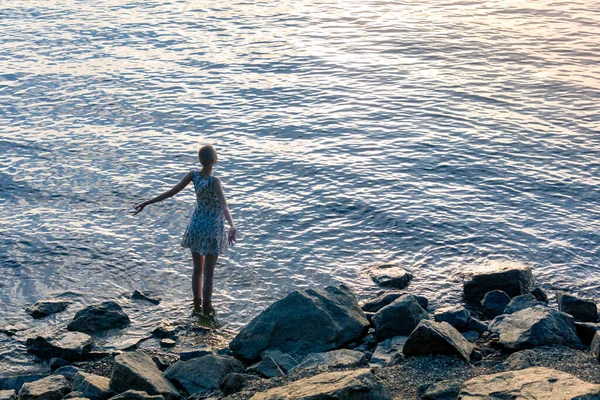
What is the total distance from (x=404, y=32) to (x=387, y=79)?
6.79 m

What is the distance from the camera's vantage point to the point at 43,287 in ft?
39.4

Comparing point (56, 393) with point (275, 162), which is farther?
point (275, 162)

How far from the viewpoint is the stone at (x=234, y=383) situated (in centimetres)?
815

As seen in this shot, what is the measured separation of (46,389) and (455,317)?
16.2ft

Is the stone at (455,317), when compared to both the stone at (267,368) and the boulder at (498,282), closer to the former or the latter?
the boulder at (498,282)

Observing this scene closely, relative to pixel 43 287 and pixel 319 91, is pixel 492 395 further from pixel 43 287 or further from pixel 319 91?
pixel 319 91

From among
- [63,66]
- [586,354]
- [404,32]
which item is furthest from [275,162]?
[404,32]

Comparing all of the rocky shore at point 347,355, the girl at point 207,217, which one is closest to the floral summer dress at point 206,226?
the girl at point 207,217

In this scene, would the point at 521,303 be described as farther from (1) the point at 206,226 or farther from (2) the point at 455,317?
(1) the point at 206,226

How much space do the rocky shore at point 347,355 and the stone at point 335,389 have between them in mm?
12

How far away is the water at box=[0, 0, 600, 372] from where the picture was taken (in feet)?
41.2

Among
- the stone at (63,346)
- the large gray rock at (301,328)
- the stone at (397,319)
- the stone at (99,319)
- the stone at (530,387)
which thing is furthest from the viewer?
the stone at (99,319)

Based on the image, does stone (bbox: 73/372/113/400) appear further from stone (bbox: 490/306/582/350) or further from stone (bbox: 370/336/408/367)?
stone (bbox: 490/306/582/350)

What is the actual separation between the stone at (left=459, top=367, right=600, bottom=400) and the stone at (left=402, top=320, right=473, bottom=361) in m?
0.96
